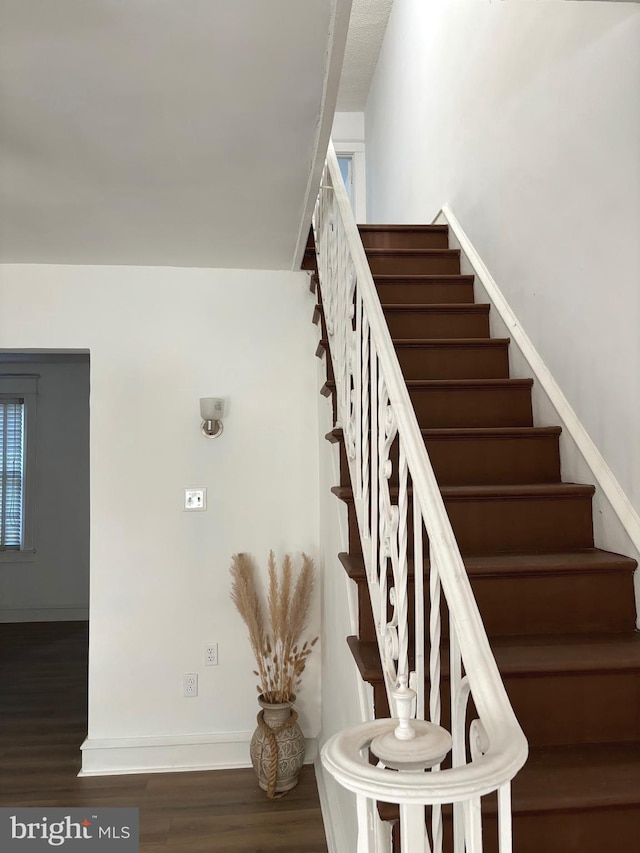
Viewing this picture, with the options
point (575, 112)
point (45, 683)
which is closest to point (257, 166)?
point (575, 112)

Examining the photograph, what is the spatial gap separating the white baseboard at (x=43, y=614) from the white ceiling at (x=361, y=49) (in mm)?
5749

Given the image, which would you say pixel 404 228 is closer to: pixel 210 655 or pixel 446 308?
pixel 446 308

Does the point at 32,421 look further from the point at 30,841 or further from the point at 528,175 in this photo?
the point at 528,175

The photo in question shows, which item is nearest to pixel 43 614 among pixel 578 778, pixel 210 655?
pixel 210 655

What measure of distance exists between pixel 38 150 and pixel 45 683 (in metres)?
3.64

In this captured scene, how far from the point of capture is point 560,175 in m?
2.47

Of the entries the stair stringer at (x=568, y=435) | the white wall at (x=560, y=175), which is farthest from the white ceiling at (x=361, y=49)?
the stair stringer at (x=568, y=435)

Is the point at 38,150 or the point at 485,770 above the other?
the point at 38,150

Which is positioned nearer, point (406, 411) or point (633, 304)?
point (406, 411)

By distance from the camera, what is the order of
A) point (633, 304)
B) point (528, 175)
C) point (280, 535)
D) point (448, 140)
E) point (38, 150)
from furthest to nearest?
point (448, 140) → point (280, 535) → point (528, 175) → point (38, 150) → point (633, 304)

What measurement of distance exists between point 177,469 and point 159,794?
1565 mm

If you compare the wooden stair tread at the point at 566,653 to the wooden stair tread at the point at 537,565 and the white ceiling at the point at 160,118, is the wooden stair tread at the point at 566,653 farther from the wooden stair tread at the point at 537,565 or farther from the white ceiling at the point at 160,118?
the white ceiling at the point at 160,118

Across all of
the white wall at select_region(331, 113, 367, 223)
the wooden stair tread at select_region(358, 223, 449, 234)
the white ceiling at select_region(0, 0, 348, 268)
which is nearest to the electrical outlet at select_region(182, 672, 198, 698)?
the white ceiling at select_region(0, 0, 348, 268)

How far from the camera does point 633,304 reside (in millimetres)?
1998
